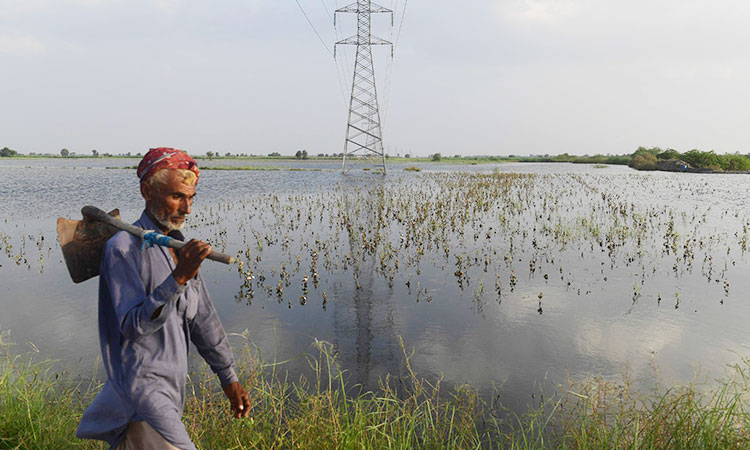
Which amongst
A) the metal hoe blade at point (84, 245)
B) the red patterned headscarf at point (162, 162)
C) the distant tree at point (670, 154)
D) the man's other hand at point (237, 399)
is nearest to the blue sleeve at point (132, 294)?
the metal hoe blade at point (84, 245)

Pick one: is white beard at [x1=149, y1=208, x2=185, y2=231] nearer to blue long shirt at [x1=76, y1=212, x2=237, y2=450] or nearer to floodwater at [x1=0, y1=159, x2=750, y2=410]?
blue long shirt at [x1=76, y1=212, x2=237, y2=450]

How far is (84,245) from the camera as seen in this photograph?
2.17 metres

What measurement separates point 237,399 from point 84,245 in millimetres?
1261

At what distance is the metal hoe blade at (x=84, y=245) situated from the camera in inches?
83.7

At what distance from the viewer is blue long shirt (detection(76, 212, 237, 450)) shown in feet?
6.56

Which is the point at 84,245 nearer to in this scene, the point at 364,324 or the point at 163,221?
the point at 163,221

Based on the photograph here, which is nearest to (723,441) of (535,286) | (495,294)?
(495,294)

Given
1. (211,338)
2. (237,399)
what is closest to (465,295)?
(237,399)

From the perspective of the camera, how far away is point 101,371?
227 inches

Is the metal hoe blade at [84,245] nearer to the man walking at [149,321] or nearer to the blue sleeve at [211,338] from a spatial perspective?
the man walking at [149,321]

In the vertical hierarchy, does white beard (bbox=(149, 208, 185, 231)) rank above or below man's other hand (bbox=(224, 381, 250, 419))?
above

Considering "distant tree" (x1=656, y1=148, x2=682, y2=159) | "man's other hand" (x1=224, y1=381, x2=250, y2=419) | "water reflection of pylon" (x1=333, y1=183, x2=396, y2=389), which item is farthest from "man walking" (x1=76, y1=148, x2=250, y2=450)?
"distant tree" (x1=656, y1=148, x2=682, y2=159)

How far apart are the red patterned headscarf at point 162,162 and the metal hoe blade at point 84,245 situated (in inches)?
13.1

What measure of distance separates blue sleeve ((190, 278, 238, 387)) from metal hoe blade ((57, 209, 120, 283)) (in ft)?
1.76
